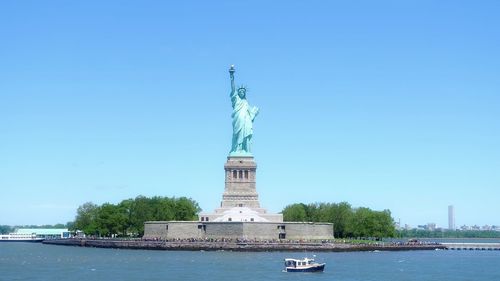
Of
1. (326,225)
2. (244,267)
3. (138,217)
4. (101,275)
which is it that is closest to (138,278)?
(101,275)

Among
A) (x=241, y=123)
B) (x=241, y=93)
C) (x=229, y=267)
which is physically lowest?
(x=229, y=267)

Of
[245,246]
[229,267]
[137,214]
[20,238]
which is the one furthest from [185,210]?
[20,238]

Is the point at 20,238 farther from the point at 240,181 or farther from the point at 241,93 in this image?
the point at 241,93

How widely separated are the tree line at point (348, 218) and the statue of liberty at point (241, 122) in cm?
1855

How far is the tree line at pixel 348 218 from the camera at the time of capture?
11631cm

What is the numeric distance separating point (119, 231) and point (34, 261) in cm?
4306

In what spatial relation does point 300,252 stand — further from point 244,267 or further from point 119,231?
point 119,231

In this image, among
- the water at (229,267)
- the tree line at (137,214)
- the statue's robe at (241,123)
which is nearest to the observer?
the water at (229,267)

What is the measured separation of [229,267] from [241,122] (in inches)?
1548

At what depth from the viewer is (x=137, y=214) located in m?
121

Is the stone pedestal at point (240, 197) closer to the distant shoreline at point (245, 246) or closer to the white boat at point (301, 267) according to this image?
the distant shoreline at point (245, 246)

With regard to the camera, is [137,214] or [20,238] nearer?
[137,214]

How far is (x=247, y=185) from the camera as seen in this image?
343 feet

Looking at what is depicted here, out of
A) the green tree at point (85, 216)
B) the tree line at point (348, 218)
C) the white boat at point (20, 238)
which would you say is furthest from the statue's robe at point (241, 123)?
the white boat at point (20, 238)
